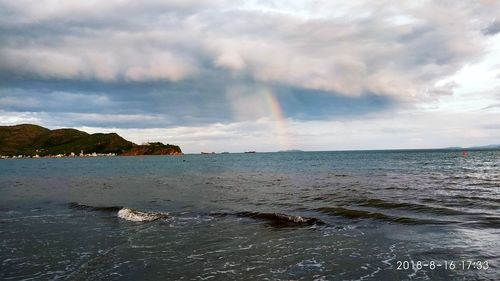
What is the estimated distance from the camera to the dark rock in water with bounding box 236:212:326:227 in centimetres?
2428

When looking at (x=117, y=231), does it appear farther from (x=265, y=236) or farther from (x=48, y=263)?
(x=265, y=236)

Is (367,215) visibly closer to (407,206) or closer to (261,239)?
(407,206)

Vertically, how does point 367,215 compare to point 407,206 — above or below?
below

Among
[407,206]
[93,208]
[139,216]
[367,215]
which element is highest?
[407,206]

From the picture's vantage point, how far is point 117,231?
74.9 ft

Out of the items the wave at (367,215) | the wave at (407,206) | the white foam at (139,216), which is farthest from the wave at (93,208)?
the wave at (407,206)

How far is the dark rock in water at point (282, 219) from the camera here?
24281 mm

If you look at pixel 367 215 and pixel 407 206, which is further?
pixel 407 206

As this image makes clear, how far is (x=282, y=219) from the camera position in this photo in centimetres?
2570

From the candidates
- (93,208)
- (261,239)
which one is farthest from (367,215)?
(93,208)

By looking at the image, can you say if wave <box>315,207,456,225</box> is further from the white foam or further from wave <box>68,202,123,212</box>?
wave <box>68,202,123,212</box>

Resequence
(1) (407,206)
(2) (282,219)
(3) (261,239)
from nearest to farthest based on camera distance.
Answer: (3) (261,239) → (2) (282,219) → (1) (407,206)

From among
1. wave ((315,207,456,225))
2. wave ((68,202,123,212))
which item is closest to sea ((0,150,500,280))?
wave ((315,207,456,225))

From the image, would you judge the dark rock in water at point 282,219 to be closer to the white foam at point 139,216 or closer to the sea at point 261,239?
the sea at point 261,239
